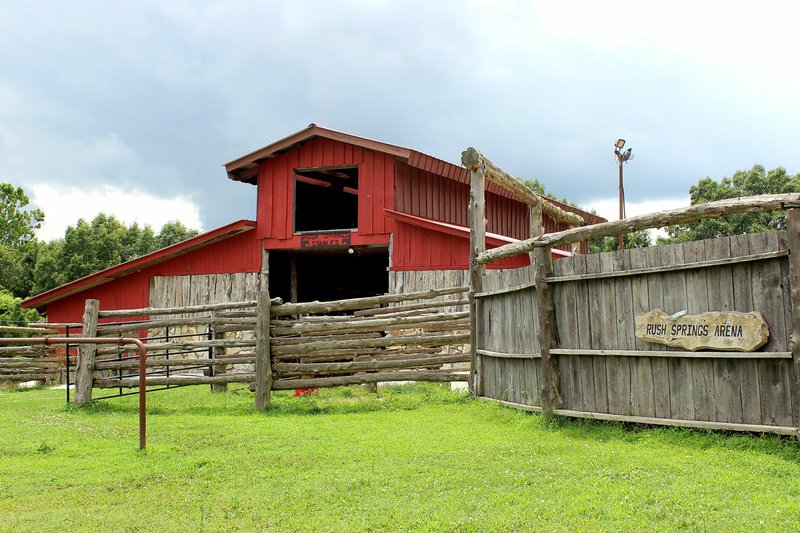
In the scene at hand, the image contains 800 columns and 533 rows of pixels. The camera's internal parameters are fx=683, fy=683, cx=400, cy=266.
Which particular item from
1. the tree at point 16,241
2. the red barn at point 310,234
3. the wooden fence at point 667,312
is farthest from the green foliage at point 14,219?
the wooden fence at point 667,312

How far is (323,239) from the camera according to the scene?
19.8 m

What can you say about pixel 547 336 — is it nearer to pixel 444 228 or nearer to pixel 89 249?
pixel 444 228

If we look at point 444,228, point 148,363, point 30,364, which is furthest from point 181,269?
point 148,363

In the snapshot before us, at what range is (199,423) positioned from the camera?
32.0ft

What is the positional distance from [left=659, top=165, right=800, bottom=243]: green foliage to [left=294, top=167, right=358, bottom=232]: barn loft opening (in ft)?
66.3

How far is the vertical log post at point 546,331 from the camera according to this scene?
27.6 feet

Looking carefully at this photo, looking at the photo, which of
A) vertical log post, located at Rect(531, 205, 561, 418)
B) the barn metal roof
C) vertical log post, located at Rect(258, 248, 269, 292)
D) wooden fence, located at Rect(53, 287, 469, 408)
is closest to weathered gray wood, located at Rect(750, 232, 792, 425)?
vertical log post, located at Rect(531, 205, 561, 418)

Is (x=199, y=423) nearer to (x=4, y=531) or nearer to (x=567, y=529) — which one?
(x=4, y=531)

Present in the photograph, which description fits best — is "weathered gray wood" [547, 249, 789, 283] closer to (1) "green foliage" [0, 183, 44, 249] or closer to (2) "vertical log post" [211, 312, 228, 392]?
(2) "vertical log post" [211, 312, 228, 392]

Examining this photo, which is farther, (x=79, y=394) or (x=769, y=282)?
(x=79, y=394)

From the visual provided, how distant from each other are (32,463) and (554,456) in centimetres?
547

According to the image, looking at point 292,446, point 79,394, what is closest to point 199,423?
point 292,446

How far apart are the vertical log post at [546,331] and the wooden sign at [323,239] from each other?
11449mm

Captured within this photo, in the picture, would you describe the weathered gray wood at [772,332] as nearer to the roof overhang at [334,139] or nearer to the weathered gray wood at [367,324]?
the weathered gray wood at [367,324]
